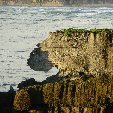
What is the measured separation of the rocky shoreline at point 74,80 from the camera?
16.4m

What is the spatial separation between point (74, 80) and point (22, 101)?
2.45 metres

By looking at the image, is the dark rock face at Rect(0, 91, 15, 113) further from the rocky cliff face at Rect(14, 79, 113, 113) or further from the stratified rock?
the stratified rock

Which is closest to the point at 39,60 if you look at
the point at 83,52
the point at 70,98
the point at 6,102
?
the point at 83,52

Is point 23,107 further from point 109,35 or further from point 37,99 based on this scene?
point 109,35

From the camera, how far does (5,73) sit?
36.3 metres

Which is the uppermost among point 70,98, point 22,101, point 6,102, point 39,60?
point 39,60

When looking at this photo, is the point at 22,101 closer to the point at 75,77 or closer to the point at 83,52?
the point at 75,77

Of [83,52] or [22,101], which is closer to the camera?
[22,101]

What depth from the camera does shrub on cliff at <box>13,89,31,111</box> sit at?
16.7m

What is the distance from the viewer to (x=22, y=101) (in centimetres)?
1680

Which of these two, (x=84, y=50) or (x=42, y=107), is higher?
(x=84, y=50)

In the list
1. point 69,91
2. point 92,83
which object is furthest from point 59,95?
point 92,83

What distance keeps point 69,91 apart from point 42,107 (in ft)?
4.49

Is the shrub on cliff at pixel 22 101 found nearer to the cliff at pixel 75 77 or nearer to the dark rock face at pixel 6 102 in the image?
the cliff at pixel 75 77
